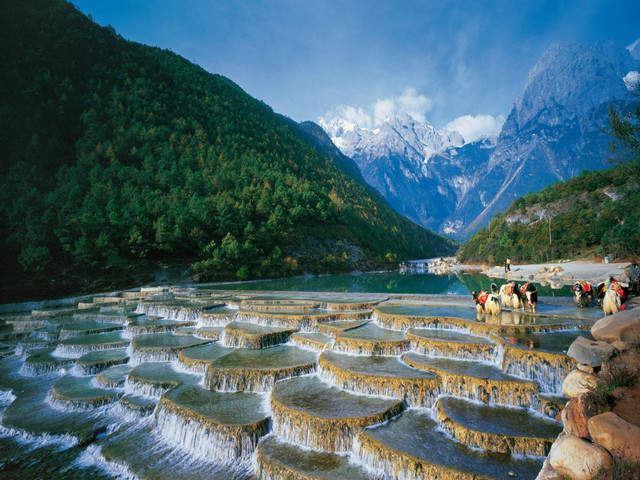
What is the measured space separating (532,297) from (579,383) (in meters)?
10.6

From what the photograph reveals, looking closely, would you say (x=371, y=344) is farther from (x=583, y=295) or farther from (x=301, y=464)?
(x=583, y=295)

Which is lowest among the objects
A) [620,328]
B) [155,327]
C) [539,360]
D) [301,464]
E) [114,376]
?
[114,376]

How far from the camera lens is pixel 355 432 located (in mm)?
8188

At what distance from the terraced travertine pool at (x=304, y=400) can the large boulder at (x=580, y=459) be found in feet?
5.49

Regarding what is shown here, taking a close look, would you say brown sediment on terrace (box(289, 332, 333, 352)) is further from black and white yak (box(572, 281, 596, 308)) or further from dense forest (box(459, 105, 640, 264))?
dense forest (box(459, 105, 640, 264))

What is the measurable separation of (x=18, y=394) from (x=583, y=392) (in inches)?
740

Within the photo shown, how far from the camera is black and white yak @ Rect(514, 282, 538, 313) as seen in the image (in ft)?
52.6

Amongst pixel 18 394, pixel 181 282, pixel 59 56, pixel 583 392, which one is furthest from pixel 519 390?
pixel 59 56

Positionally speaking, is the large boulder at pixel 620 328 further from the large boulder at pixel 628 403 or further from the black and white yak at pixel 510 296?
the black and white yak at pixel 510 296

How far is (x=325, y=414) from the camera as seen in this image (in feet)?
28.5

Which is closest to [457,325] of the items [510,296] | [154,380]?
[510,296]

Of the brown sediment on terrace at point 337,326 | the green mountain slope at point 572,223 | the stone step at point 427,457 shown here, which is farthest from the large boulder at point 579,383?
the green mountain slope at point 572,223

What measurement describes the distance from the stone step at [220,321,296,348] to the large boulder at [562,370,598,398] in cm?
1122

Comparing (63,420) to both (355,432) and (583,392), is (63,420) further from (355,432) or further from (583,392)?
(583,392)
